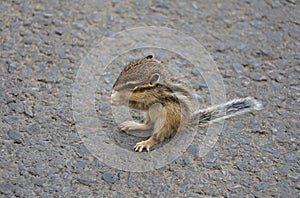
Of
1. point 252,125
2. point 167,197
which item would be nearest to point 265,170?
point 252,125

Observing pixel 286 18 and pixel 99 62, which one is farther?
pixel 286 18

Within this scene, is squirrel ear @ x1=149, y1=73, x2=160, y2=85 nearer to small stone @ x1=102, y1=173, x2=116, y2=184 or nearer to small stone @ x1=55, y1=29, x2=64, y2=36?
small stone @ x1=102, y1=173, x2=116, y2=184

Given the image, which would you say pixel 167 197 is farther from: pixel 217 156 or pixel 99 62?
pixel 99 62

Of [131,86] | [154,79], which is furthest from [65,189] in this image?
[154,79]

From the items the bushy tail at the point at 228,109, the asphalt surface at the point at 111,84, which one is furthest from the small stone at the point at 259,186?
the bushy tail at the point at 228,109

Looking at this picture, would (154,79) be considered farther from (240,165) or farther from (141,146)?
(240,165)

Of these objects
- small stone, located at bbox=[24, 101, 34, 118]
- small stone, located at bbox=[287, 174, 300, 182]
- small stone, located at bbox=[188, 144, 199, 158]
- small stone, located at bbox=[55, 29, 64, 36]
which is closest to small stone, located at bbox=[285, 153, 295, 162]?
small stone, located at bbox=[287, 174, 300, 182]
